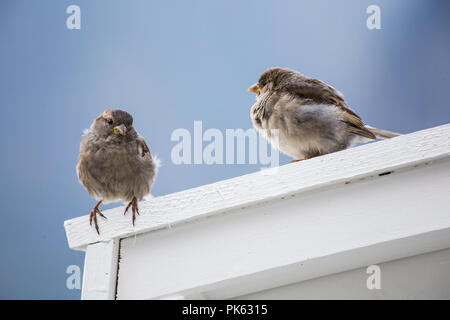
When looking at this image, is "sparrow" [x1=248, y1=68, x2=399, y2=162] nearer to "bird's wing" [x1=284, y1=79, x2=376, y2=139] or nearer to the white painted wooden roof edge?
"bird's wing" [x1=284, y1=79, x2=376, y2=139]

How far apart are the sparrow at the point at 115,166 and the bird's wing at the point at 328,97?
597 mm

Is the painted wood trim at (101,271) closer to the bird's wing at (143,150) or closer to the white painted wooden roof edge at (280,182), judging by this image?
the white painted wooden roof edge at (280,182)

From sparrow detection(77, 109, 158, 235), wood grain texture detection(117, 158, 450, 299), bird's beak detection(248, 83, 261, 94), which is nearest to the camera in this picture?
wood grain texture detection(117, 158, 450, 299)

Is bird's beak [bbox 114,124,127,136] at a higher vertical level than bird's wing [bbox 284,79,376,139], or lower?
lower

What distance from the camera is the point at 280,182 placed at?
38.6 inches

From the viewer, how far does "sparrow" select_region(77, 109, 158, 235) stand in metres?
1.68

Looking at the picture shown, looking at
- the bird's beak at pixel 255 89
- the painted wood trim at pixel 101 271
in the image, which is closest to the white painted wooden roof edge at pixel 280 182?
the painted wood trim at pixel 101 271

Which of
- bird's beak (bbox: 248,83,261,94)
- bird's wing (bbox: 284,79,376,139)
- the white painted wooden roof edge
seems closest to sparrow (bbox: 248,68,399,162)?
bird's wing (bbox: 284,79,376,139)

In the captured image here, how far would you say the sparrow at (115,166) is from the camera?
5.50ft

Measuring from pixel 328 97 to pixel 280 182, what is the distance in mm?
946

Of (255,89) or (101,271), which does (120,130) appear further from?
(101,271)

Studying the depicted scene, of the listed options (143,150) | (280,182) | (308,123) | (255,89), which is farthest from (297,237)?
(255,89)

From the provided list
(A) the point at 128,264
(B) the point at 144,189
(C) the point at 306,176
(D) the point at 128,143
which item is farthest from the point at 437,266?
(D) the point at 128,143

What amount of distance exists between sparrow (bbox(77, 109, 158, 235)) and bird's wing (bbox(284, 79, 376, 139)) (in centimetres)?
60
